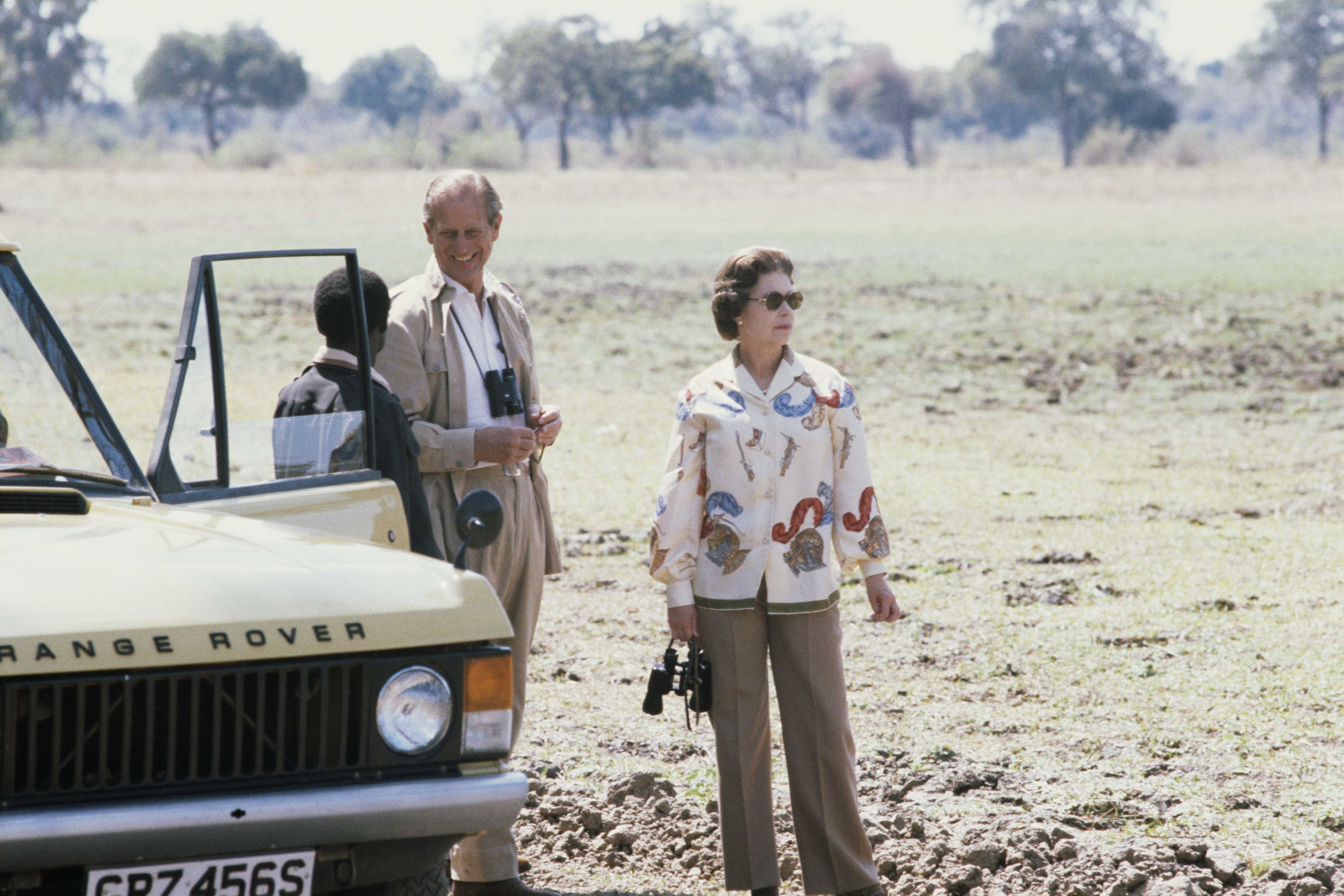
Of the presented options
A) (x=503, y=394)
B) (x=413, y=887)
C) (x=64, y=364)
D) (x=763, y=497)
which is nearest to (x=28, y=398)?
(x=64, y=364)

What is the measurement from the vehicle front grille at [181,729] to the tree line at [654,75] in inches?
2251

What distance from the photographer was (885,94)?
82438 mm

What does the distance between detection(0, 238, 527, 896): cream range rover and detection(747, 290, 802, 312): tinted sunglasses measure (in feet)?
3.47

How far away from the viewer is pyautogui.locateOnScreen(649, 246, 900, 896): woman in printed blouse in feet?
12.8

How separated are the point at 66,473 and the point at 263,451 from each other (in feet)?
1.68

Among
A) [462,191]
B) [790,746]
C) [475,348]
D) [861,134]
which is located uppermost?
[861,134]

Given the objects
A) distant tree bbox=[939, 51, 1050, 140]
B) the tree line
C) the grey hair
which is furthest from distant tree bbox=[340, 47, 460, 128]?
the grey hair

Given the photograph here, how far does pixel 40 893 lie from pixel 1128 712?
12.8 ft

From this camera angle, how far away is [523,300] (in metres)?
20.8

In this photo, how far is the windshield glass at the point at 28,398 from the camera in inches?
143

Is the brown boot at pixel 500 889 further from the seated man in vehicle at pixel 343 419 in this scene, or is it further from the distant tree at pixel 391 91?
the distant tree at pixel 391 91

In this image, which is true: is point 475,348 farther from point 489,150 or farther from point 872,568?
point 489,150

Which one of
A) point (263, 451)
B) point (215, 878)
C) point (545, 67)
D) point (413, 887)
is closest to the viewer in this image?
point (215, 878)

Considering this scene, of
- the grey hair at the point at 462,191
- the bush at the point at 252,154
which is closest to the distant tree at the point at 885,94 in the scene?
the bush at the point at 252,154
